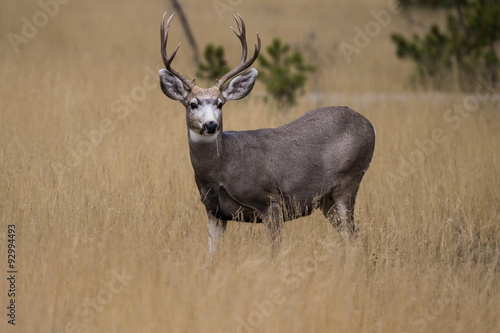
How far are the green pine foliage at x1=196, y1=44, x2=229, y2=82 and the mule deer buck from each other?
580 cm

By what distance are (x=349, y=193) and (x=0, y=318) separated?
313 centimetres

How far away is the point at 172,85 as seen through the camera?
19.0ft

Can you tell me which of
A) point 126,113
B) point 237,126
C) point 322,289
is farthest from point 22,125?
point 322,289

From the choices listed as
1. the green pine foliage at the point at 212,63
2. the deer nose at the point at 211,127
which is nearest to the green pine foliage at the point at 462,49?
the green pine foliage at the point at 212,63

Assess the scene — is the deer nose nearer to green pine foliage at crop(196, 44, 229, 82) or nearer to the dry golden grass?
the dry golden grass

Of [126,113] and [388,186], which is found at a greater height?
[126,113]

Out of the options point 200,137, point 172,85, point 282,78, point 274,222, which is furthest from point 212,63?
point 274,222

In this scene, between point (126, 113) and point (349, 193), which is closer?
point (349, 193)

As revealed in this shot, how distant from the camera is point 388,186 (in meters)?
7.66

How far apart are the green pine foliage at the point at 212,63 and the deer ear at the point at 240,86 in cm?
602

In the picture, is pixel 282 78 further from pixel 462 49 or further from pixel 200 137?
pixel 200 137

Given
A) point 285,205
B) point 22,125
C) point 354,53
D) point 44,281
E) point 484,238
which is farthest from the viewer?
point 354,53

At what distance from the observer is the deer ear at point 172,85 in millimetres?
5750

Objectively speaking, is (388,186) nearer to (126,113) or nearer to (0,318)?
(126,113)
